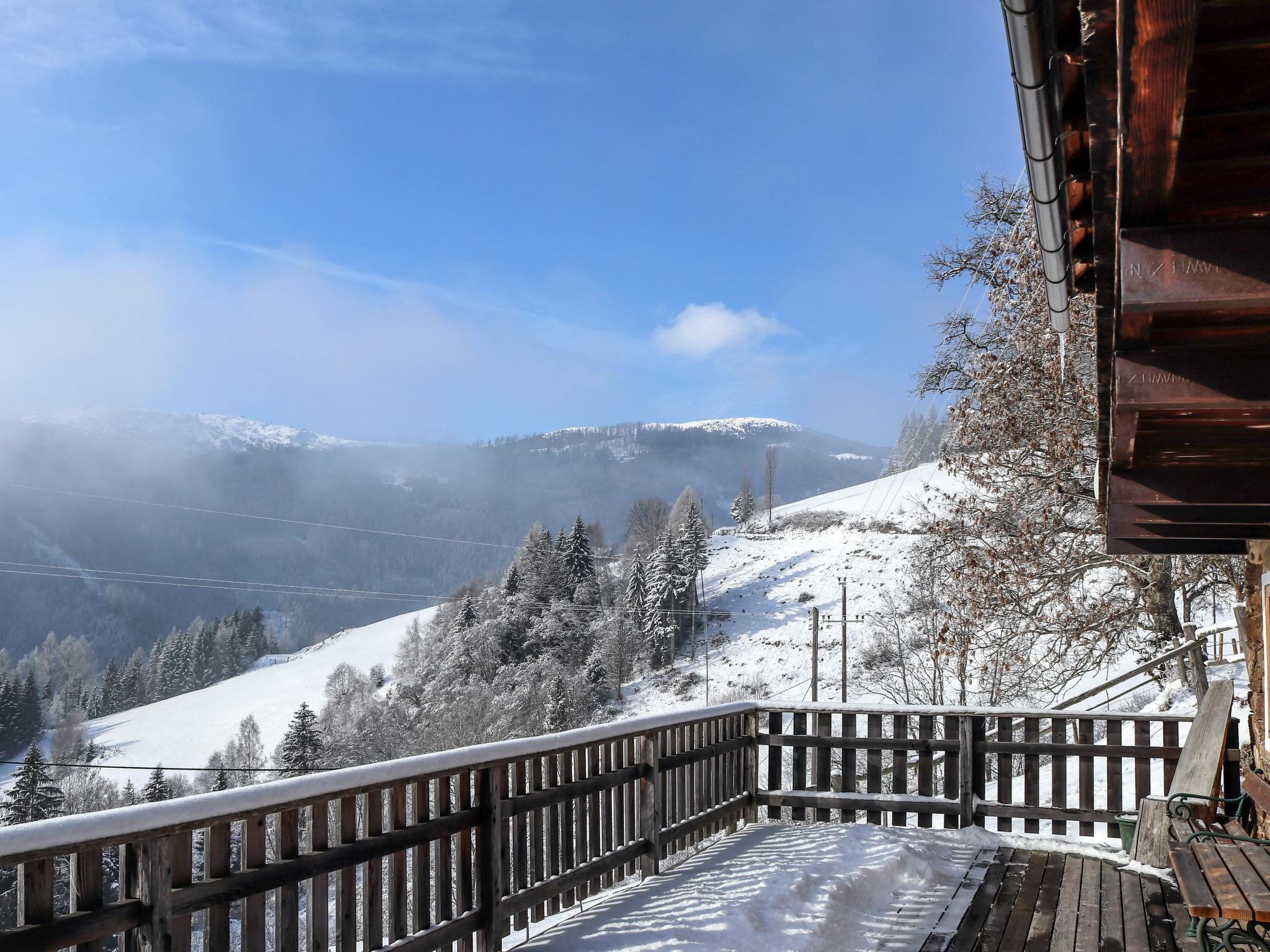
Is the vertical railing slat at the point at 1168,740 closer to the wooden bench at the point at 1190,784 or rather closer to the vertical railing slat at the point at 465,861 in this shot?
the wooden bench at the point at 1190,784

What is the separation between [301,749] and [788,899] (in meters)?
40.7

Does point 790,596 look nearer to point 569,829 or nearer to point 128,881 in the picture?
point 569,829

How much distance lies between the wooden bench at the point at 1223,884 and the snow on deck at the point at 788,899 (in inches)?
46.4

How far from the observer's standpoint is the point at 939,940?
393 cm

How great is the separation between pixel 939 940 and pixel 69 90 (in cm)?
3787

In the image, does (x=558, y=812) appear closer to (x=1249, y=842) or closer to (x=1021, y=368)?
(x=1249, y=842)

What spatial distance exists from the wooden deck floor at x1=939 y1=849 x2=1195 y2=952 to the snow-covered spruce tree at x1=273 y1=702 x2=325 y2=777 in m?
38.7

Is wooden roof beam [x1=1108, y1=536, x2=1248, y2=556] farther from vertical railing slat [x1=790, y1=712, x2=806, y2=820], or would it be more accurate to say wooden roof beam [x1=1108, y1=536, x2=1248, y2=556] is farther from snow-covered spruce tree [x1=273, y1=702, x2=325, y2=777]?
snow-covered spruce tree [x1=273, y1=702, x2=325, y2=777]

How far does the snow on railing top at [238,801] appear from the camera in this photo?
2068 mm

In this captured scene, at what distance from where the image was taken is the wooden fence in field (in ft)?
7.59

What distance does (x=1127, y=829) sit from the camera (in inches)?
218

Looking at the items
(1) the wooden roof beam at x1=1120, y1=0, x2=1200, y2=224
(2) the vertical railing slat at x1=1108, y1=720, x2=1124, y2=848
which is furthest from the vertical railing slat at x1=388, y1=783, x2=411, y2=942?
(2) the vertical railing slat at x1=1108, y1=720, x2=1124, y2=848

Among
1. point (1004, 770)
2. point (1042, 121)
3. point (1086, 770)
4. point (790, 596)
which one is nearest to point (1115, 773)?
point (1086, 770)

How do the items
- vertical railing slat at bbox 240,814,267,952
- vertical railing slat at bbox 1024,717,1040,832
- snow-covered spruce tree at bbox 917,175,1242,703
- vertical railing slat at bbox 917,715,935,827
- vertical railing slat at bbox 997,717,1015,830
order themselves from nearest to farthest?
vertical railing slat at bbox 240,814,267,952, vertical railing slat at bbox 1024,717,1040,832, vertical railing slat at bbox 997,717,1015,830, vertical railing slat at bbox 917,715,935,827, snow-covered spruce tree at bbox 917,175,1242,703
